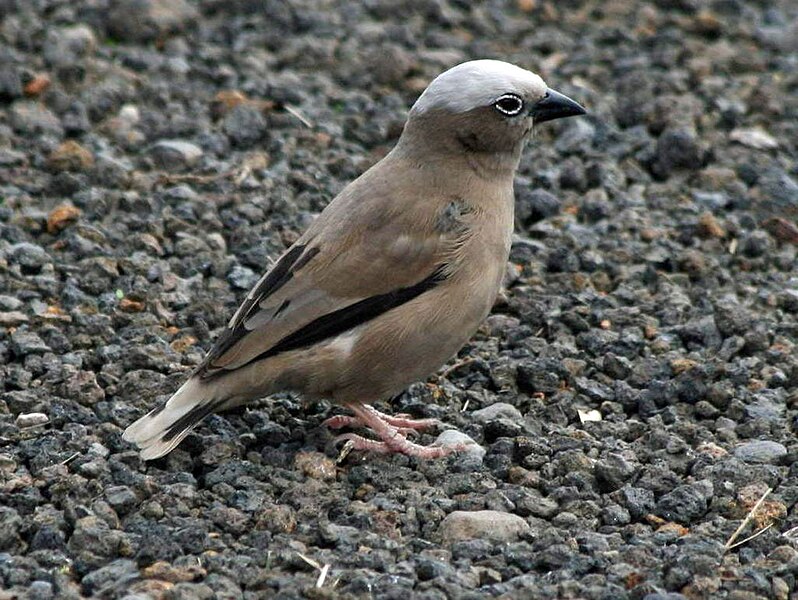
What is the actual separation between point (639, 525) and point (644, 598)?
0.63 meters

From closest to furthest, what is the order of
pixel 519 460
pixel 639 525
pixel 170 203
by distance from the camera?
pixel 639 525 < pixel 519 460 < pixel 170 203

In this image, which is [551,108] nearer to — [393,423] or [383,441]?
[393,423]

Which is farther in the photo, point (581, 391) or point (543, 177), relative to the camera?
point (543, 177)

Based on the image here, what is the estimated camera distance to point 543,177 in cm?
855

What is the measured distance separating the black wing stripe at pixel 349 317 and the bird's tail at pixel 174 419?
0.78ft

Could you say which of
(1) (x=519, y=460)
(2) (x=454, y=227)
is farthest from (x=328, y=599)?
(2) (x=454, y=227)

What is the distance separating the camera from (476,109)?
6.50m

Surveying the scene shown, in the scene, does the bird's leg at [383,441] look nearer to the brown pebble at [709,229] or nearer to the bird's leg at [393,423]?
the bird's leg at [393,423]

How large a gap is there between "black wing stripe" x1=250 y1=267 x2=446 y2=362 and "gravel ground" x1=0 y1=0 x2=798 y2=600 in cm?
45

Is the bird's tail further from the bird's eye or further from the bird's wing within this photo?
the bird's eye

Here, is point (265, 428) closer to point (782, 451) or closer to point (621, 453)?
point (621, 453)

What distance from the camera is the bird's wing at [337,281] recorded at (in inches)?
235

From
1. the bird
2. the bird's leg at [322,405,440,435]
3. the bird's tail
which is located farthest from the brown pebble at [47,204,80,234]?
the bird's leg at [322,405,440,435]

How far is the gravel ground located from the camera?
5238mm
